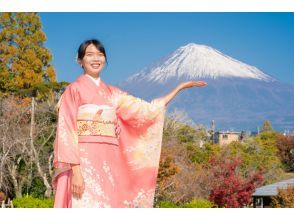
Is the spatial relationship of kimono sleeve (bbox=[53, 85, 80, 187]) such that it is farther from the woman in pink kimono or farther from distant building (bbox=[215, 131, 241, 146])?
distant building (bbox=[215, 131, 241, 146])

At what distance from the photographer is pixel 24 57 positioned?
16.8 metres

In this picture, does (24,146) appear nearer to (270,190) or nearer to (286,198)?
(286,198)

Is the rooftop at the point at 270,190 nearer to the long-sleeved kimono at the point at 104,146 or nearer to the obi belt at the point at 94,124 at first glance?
the long-sleeved kimono at the point at 104,146

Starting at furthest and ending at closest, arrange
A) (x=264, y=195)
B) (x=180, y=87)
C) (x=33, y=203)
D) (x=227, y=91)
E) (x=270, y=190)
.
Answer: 1. (x=227, y=91)
2. (x=270, y=190)
3. (x=264, y=195)
4. (x=33, y=203)
5. (x=180, y=87)

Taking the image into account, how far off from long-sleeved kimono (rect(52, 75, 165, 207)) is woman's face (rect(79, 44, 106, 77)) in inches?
2.9

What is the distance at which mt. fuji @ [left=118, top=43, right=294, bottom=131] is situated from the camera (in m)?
33.3

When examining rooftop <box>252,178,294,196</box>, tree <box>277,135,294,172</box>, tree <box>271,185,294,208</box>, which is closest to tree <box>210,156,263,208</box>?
rooftop <box>252,178,294,196</box>

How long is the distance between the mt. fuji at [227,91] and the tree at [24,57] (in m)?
15.3

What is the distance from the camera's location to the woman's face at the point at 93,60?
4.45 metres

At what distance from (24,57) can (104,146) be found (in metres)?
12.9

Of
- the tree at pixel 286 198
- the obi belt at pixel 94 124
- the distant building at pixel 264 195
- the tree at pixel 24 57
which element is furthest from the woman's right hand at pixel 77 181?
the tree at pixel 24 57

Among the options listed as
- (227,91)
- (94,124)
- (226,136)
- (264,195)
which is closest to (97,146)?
(94,124)
